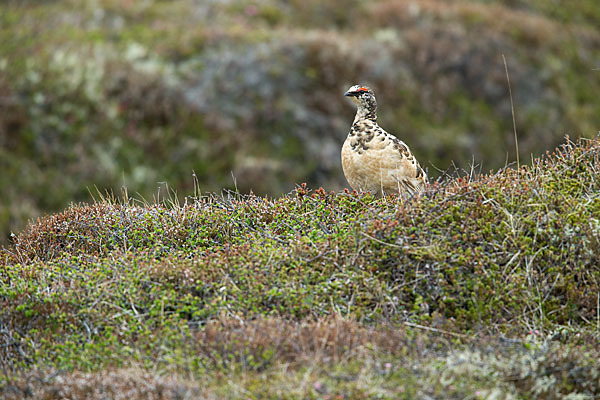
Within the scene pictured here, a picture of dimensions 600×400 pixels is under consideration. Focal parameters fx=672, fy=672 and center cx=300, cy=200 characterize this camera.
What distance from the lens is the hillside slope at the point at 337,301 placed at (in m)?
4.19

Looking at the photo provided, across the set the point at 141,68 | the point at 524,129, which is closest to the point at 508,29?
the point at 524,129

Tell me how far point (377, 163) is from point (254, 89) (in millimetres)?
10974

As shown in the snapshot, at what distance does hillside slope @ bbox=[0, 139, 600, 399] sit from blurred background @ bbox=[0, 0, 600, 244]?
8993 millimetres

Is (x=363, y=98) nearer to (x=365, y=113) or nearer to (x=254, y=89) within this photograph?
(x=365, y=113)

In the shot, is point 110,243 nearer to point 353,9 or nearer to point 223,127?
point 223,127

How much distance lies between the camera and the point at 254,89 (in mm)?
17484

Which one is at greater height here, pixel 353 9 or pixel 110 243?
pixel 353 9

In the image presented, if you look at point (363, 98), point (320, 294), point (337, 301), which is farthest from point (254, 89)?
point (337, 301)

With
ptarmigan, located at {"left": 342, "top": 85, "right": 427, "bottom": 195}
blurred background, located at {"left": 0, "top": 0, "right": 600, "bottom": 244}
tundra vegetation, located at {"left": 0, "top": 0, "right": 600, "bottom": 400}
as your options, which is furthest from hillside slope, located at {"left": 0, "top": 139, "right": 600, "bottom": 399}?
blurred background, located at {"left": 0, "top": 0, "right": 600, "bottom": 244}

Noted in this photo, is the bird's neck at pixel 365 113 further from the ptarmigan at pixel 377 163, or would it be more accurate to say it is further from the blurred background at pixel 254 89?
the blurred background at pixel 254 89

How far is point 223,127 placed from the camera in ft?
55.0

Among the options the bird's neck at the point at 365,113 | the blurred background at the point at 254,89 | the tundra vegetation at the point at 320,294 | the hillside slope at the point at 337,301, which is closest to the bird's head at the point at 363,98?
the bird's neck at the point at 365,113

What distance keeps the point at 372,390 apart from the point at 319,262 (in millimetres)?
1556

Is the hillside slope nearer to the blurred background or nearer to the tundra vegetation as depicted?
the tundra vegetation
